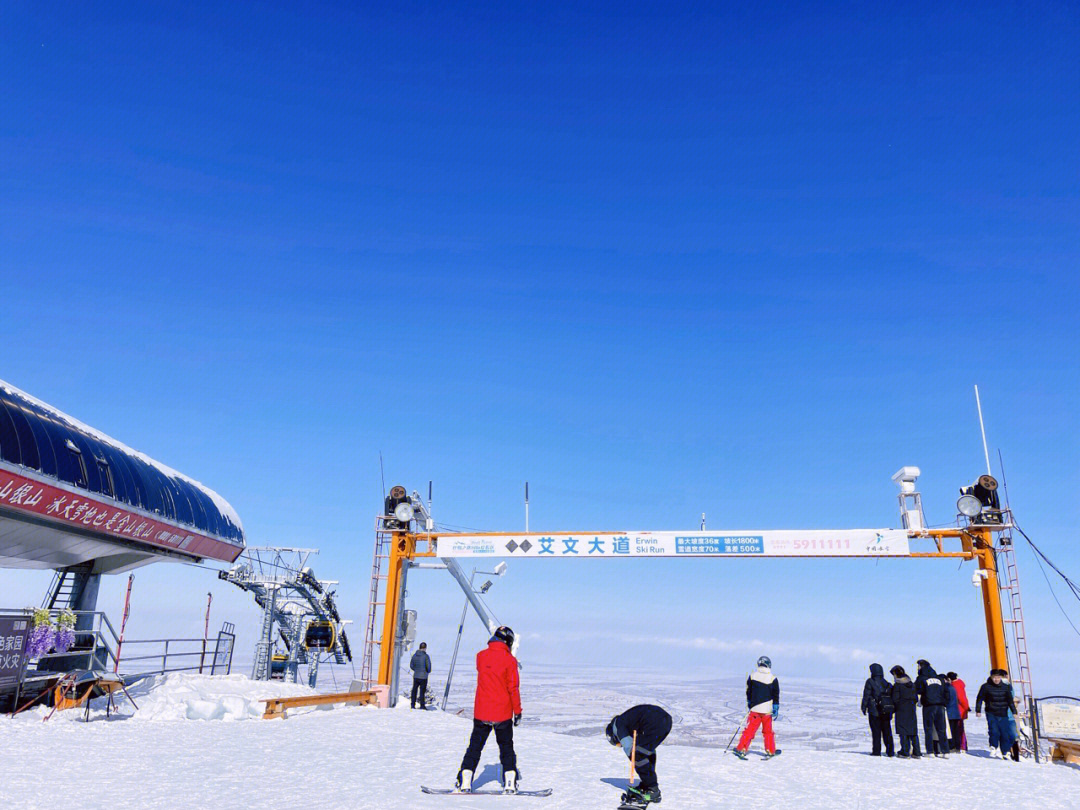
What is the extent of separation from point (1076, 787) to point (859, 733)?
4052 inches

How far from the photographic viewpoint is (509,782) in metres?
8.34

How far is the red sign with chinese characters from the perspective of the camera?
47.0ft

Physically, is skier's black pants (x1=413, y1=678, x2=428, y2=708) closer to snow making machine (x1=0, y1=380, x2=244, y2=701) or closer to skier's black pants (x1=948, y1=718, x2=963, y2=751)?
snow making machine (x1=0, y1=380, x2=244, y2=701)

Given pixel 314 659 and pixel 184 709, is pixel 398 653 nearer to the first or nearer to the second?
pixel 184 709

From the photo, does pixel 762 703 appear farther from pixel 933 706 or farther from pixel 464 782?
pixel 464 782

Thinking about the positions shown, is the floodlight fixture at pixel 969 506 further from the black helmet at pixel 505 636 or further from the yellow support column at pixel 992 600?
the black helmet at pixel 505 636

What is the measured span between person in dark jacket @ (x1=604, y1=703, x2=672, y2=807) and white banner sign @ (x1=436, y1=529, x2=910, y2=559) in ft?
38.6

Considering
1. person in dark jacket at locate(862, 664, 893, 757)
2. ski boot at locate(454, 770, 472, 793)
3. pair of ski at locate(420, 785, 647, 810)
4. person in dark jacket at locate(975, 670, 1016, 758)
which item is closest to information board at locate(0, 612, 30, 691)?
pair of ski at locate(420, 785, 647, 810)

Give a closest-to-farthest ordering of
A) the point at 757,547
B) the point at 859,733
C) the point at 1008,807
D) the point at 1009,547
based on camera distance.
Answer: the point at 1008,807 → the point at 1009,547 → the point at 757,547 → the point at 859,733

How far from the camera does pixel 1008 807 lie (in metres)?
8.84

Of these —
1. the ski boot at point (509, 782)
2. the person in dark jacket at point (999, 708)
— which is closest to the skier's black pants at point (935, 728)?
the person in dark jacket at point (999, 708)

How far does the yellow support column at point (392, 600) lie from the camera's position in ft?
65.0

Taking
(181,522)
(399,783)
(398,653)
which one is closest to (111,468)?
(181,522)

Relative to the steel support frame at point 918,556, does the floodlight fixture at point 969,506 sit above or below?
above
